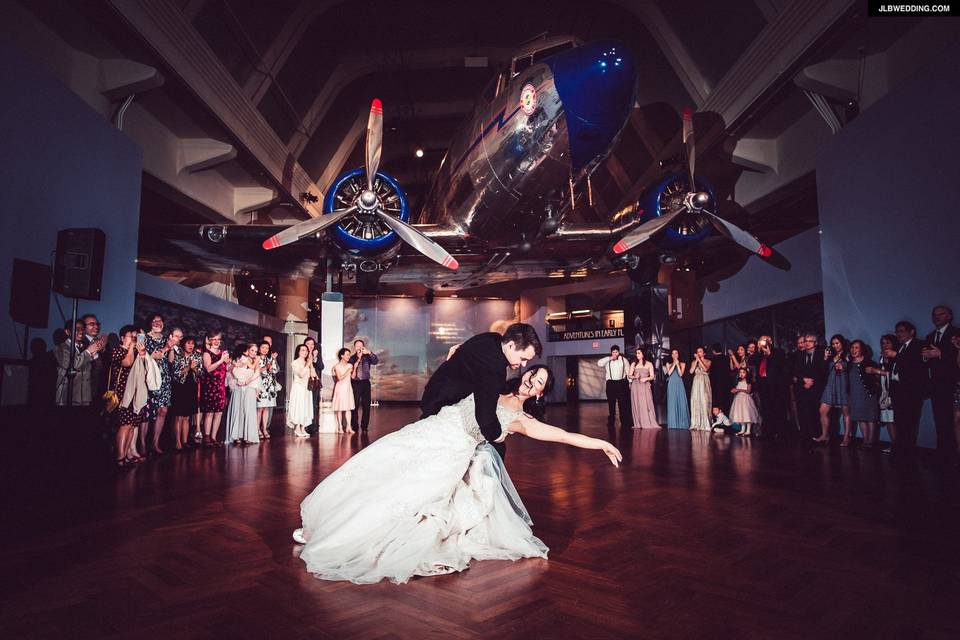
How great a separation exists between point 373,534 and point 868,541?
244 cm

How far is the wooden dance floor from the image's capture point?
62.9 inches

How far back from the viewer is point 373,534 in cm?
206

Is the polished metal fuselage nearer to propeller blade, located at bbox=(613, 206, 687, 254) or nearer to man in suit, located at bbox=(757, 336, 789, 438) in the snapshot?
propeller blade, located at bbox=(613, 206, 687, 254)

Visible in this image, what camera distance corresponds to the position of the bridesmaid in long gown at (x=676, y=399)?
30.0ft

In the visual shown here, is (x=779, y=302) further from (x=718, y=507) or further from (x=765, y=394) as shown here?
(x=718, y=507)

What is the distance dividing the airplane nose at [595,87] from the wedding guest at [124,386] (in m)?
5.45

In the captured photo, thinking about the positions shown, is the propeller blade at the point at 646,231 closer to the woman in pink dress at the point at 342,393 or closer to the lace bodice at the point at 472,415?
the woman in pink dress at the point at 342,393

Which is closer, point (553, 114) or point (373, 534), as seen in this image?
point (373, 534)

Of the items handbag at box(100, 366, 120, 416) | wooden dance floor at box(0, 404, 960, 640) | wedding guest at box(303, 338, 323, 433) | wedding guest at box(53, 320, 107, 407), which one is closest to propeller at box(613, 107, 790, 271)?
wooden dance floor at box(0, 404, 960, 640)

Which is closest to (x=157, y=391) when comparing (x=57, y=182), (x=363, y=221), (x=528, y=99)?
(x=57, y=182)

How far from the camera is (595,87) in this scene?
17.7ft

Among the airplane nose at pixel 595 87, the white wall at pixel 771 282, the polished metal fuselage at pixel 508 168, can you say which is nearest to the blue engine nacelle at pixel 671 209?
the white wall at pixel 771 282

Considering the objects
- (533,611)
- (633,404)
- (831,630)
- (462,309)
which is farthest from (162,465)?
(462,309)

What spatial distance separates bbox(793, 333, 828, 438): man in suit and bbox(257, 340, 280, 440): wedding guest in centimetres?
776
